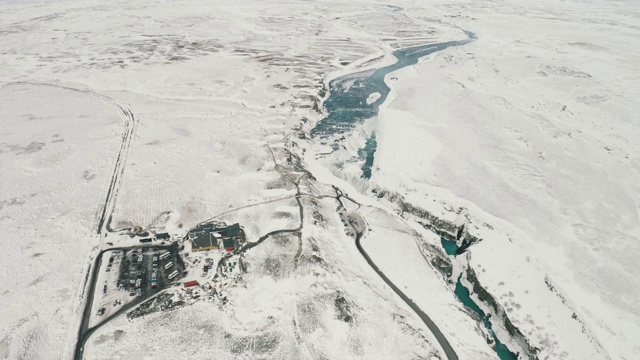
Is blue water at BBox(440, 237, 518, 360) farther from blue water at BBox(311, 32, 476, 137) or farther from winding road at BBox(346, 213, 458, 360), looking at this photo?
blue water at BBox(311, 32, 476, 137)

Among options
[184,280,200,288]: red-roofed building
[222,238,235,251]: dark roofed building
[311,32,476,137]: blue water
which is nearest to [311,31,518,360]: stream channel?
[311,32,476,137]: blue water

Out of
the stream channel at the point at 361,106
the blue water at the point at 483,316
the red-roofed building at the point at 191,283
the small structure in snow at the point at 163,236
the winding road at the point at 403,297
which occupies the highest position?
the stream channel at the point at 361,106

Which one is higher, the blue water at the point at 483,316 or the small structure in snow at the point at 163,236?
the small structure in snow at the point at 163,236

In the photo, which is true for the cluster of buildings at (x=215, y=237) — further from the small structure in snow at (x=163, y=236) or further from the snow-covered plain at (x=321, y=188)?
the small structure in snow at (x=163, y=236)

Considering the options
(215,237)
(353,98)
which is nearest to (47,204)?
(215,237)

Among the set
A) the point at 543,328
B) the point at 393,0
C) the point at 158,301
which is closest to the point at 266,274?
the point at 158,301

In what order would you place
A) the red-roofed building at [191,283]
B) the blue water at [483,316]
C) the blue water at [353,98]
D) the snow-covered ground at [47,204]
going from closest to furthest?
the snow-covered ground at [47,204]
the blue water at [483,316]
the red-roofed building at [191,283]
the blue water at [353,98]

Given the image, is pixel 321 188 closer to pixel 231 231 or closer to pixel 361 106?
pixel 231 231

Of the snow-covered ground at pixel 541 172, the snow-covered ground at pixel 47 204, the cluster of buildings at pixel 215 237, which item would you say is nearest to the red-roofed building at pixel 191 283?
the cluster of buildings at pixel 215 237
